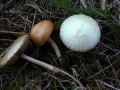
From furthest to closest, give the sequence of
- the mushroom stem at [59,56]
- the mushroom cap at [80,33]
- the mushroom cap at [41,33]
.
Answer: the mushroom stem at [59,56] → the mushroom cap at [41,33] → the mushroom cap at [80,33]

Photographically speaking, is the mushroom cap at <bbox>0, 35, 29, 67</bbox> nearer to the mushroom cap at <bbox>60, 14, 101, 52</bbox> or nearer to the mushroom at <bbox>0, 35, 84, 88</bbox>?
the mushroom at <bbox>0, 35, 84, 88</bbox>

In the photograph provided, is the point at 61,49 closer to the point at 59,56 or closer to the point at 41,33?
the point at 59,56

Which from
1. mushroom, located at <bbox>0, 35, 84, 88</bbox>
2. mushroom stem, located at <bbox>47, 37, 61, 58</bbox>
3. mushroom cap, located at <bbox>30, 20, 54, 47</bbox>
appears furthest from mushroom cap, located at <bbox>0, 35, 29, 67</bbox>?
mushroom stem, located at <bbox>47, 37, 61, 58</bbox>

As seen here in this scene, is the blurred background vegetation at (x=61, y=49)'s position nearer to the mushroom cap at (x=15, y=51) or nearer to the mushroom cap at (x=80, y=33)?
the mushroom cap at (x=15, y=51)

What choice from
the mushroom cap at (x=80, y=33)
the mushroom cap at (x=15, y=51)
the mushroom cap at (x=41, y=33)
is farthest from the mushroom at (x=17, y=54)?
the mushroom cap at (x=80, y=33)

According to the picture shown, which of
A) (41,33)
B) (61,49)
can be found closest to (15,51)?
(41,33)

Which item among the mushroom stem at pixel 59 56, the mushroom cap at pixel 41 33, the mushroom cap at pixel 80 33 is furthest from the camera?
the mushroom stem at pixel 59 56

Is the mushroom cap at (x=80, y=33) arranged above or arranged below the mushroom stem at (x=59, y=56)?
above
